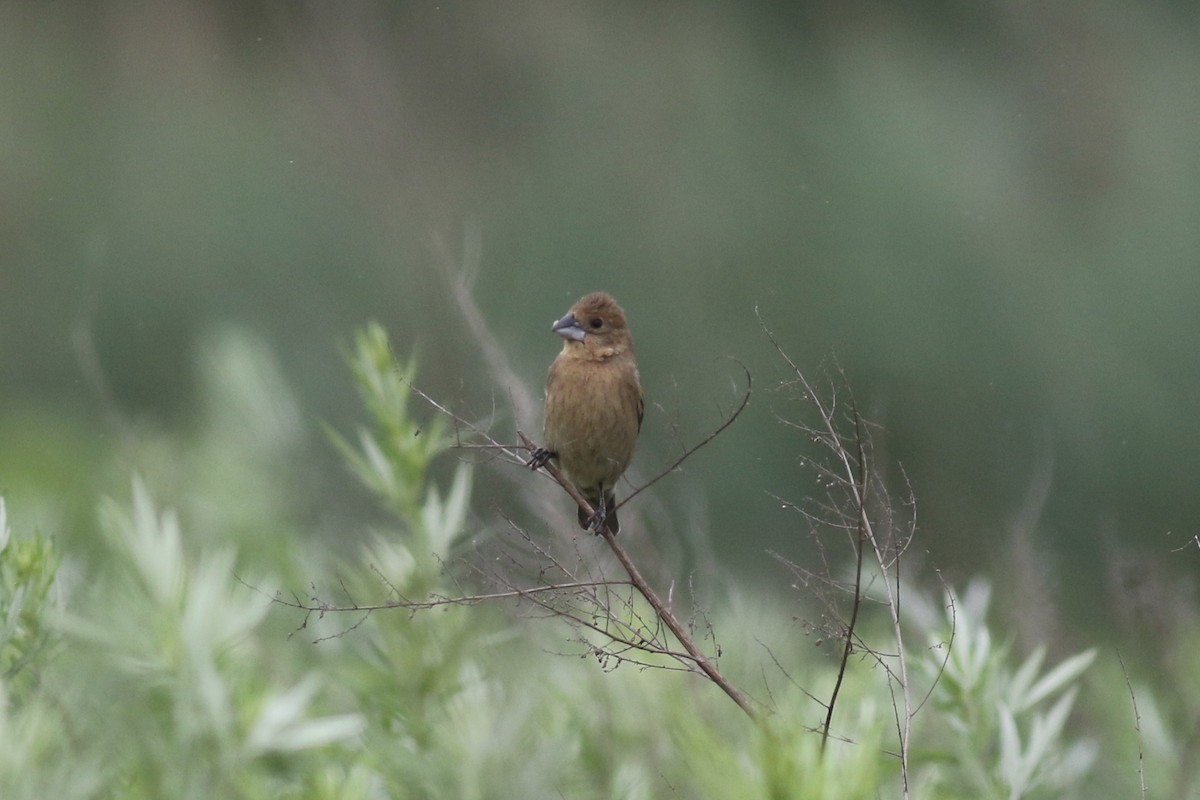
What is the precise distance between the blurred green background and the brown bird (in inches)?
56.0

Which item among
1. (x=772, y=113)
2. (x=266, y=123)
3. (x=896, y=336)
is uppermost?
(x=772, y=113)

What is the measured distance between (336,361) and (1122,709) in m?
7.32

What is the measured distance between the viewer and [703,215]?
33.1 ft

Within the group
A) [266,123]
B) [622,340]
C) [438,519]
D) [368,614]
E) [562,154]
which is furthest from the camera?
[266,123]

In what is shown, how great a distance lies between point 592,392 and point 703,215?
19.9 ft

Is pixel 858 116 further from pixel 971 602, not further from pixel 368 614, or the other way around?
pixel 368 614

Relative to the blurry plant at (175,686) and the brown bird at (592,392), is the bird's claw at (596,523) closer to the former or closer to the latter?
the brown bird at (592,392)

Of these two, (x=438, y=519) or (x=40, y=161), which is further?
(x=40, y=161)

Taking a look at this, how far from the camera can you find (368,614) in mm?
2439

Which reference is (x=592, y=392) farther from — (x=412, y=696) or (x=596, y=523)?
(x=412, y=696)

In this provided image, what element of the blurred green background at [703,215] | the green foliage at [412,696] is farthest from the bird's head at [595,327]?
the blurred green background at [703,215]

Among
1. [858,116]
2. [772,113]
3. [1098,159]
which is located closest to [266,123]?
[772,113]

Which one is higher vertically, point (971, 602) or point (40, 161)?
point (971, 602)

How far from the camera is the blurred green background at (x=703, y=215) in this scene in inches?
324
